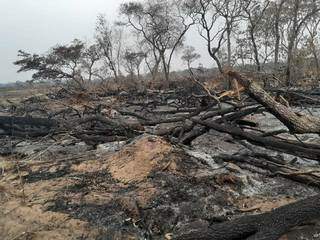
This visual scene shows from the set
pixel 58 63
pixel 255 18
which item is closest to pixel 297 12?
pixel 255 18

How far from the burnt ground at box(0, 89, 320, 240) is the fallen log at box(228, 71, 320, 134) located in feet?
2.58

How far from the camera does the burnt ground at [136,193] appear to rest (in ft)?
15.0

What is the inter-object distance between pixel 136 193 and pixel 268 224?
1854 mm

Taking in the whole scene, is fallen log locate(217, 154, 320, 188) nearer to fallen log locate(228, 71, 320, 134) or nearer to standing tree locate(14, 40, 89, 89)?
fallen log locate(228, 71, 320, 134)

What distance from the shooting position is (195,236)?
391cm

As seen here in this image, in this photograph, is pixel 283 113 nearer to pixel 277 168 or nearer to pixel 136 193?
pixel 277 168

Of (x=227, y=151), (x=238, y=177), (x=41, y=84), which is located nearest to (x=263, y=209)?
(x=238, y=177)

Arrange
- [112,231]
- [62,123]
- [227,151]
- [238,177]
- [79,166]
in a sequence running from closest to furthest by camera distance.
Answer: [112,231] → [238,177] → [79,166] → [227,151] → [62,123]

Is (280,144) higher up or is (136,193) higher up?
(280,144)

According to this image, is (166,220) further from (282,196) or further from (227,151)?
(227,151)

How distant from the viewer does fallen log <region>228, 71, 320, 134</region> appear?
4754 millimetres

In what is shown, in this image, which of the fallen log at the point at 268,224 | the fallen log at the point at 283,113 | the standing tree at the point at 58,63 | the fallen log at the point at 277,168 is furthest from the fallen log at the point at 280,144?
the standing tree at the point at 58,63

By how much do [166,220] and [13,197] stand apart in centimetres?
213

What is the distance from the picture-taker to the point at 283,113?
477cm
